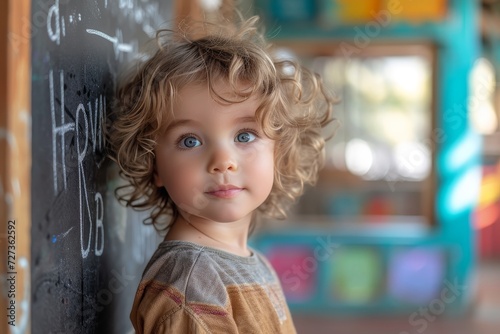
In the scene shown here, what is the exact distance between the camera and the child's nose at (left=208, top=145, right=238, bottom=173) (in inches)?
46.2

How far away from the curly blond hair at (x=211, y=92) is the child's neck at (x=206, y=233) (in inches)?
2.5

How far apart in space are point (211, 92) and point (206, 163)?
12 cm

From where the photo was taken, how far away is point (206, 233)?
1.27 m

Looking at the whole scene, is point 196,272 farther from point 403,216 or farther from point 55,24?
point 403,216

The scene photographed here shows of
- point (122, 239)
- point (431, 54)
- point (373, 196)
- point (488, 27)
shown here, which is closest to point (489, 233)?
point (488, 27)

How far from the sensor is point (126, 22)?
1.48m

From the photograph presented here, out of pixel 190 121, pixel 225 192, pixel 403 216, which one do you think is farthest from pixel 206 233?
pixel 403 216

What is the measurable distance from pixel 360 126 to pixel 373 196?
49 cm

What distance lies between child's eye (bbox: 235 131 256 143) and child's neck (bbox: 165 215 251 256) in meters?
0.16

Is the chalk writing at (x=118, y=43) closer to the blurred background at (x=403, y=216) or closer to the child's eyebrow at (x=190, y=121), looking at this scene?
the child's eyebrow at (x=190, y=121)

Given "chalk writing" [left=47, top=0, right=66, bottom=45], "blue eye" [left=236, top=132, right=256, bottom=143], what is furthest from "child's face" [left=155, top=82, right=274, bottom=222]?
"chalk writing" [left=47, top=0, right=66, bottom=45]

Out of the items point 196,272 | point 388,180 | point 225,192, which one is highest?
point 225,192

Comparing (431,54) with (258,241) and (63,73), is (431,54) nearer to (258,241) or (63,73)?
(258,241)

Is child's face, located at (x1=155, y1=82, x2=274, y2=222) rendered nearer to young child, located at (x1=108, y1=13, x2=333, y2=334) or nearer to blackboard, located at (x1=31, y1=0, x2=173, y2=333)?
young child, located at (x1=108, y1=13, x2=333, y2=334)
